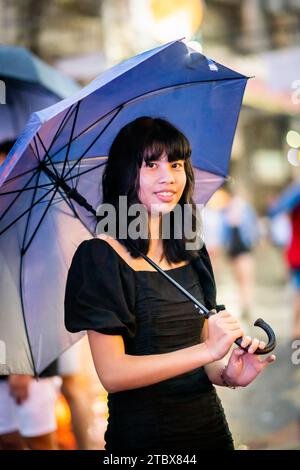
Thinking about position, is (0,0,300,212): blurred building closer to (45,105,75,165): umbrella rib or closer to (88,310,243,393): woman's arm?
(45,105,75,165): umbrella rib

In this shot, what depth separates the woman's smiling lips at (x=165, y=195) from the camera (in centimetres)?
266

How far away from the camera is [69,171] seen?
310 cm

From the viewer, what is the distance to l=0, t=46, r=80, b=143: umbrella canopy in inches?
187

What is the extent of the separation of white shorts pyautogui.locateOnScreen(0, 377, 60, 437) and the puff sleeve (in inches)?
75.8

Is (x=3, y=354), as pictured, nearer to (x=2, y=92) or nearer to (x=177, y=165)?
(x=177, y=165)

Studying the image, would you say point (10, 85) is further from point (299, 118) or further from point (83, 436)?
point (299, 118)

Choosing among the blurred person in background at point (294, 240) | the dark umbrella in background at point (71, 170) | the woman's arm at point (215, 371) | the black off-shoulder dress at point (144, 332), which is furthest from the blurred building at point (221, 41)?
the black off-shoulder dress at point (144, 332)

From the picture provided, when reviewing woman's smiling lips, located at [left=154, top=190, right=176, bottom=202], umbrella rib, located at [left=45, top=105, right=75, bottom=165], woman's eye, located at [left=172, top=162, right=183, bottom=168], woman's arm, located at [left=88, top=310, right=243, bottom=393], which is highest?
umbrella rib, located at [left=45, top=105, right=75, bottom=165]

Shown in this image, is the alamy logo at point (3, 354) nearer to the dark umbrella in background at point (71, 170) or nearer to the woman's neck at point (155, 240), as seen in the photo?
the dark umbrella in background at point (71, 170)

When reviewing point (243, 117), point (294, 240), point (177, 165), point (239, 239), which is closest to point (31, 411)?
point (177, 165)

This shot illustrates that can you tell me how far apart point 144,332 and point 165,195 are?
1.44 ft

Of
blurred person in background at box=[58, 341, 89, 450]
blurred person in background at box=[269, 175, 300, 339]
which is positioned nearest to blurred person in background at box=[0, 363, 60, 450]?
blurred person in background at box=[58, 341, 89, 450]

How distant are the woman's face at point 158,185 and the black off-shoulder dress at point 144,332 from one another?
0.69 feet

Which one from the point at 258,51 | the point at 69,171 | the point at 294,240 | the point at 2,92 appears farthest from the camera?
the point at 258,51
